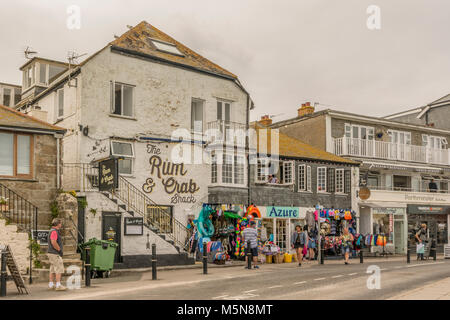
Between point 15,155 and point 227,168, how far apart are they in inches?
403

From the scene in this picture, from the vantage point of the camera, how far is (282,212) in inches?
1075

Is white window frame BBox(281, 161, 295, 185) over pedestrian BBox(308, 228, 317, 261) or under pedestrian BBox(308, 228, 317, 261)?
over

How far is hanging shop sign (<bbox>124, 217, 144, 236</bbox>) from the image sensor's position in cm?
2092

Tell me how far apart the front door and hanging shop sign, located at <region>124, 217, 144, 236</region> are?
279 mm

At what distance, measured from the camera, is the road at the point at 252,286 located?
11.8 metres

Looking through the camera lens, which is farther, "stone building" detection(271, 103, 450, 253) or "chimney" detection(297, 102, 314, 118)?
"chimney" detection(297, 102, 314, 118)

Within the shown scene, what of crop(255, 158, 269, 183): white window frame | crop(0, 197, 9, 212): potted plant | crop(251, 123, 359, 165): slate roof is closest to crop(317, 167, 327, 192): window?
crop(251, 123, 359, 165): slate roof

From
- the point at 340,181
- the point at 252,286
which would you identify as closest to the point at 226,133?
the point at 340,181

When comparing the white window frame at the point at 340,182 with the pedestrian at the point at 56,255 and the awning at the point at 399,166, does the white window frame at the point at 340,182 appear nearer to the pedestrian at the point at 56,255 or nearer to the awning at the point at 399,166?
the awning at the point at 399,166

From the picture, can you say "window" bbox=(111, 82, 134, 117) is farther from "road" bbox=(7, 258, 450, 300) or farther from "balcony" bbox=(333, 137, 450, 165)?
"balcony" bbox=(333, 137, 450, 165)

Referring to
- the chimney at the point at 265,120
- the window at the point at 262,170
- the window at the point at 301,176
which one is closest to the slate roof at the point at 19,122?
the window at the point at 262,170

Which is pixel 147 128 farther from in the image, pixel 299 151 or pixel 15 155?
pixel 299 151

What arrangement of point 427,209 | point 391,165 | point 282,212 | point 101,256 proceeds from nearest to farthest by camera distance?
1. point 101,256
2. point 282,212
3. point 391,165
4. point 427,209
